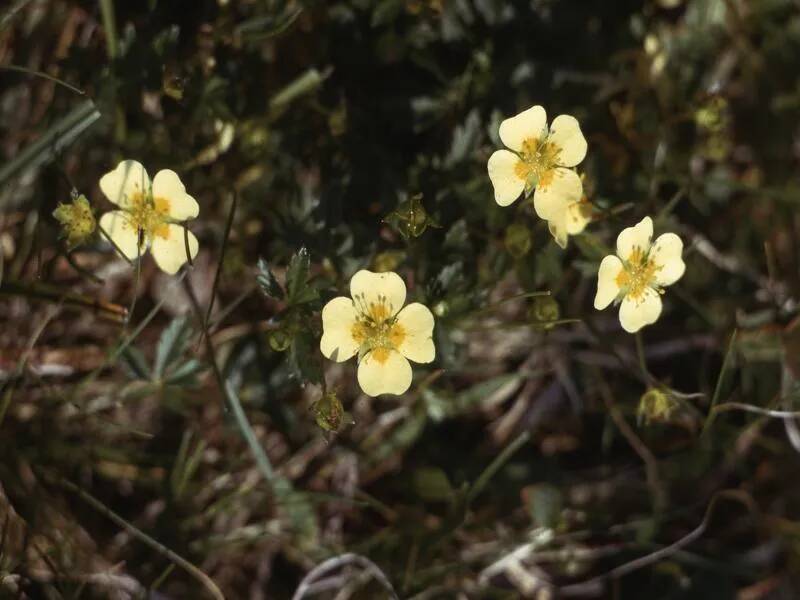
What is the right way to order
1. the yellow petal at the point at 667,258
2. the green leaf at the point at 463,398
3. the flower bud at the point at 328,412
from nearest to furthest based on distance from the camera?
the flower bud at the point at 328,412, the yellow petal at the point at 667,258, the green leaf at the point at 463,398

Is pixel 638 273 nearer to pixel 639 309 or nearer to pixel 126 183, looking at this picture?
pixel 639 309

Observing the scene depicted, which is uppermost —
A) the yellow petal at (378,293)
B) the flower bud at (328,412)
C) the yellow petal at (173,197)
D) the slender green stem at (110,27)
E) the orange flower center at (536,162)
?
the slender green stem at (110,27)

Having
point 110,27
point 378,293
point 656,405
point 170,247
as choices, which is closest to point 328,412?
point 378,293

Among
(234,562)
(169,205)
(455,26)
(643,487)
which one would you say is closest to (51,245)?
(169,205)

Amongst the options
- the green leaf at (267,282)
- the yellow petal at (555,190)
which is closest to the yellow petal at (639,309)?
the yellow petal at (555,190)

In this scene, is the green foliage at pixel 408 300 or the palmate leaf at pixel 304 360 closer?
the palmate leaf at pixel 304 360

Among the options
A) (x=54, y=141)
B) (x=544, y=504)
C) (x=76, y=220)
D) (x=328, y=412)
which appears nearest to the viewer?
(x=328, y=412)

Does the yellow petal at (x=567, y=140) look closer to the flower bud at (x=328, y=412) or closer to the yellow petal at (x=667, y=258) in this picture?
the yellow petal at (x=667, y=258)
